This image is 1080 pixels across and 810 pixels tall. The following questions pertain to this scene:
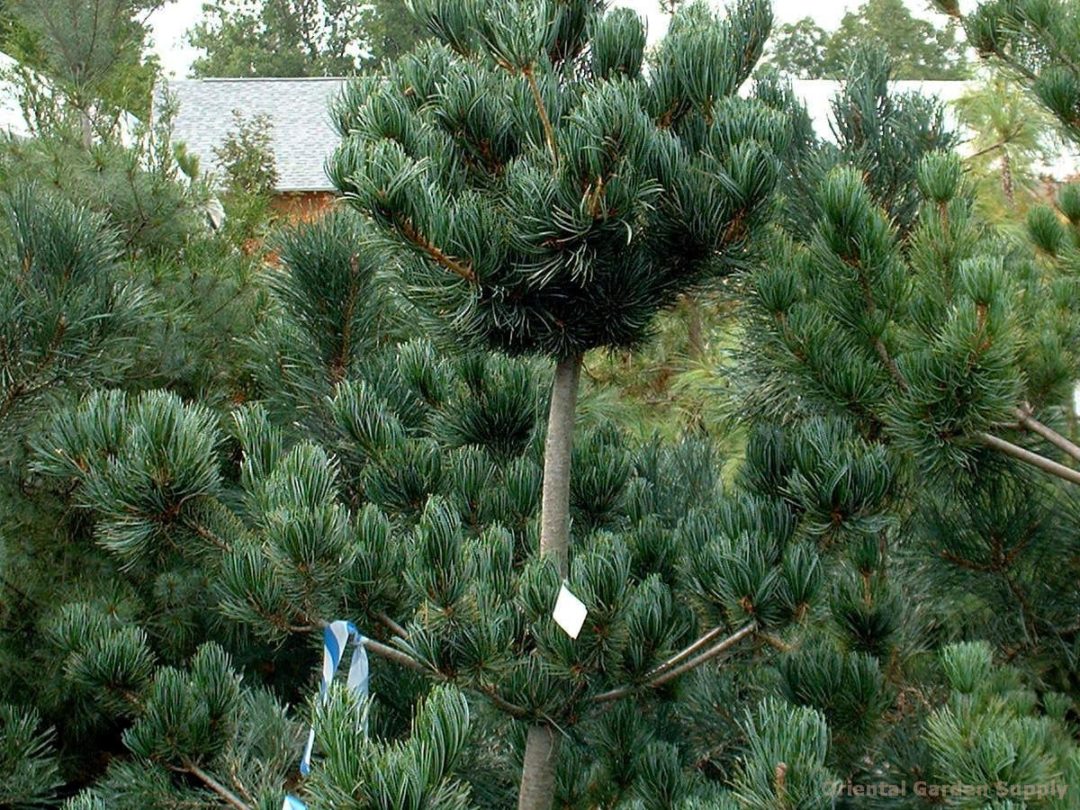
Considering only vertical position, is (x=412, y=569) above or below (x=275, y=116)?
above

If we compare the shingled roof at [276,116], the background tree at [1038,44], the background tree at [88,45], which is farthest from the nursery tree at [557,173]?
the shingled roof at [276,116]

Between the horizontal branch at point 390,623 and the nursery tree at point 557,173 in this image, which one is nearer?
the nursery tree at point 557,173

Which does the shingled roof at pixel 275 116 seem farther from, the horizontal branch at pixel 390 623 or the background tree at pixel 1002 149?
the horizontal branch at pixel 390 623

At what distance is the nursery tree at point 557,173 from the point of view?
5.56ft

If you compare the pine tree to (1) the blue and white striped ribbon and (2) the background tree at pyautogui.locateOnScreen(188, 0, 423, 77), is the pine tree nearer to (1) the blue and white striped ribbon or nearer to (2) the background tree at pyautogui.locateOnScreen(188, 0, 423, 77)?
(1) the blue and white striped ribbon

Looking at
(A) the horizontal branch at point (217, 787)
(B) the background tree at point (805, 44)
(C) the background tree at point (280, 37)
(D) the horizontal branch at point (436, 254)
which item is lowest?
(C) the background tree at point (280, 37)

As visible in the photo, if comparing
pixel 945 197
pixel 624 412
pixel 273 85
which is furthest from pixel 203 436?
pixel 273 85

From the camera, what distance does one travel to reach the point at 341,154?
5.68ft

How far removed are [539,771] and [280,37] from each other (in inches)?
1324

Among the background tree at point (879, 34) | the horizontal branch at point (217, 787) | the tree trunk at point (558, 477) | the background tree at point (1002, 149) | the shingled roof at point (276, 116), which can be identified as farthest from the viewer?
the background tree at point (879, 34)

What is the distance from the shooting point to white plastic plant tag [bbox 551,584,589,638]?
170 cm

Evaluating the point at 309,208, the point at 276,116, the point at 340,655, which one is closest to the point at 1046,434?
the point at 340,655

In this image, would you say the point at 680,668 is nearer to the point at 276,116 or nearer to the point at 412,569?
the point at 412,569

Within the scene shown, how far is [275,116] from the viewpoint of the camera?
755 inches
